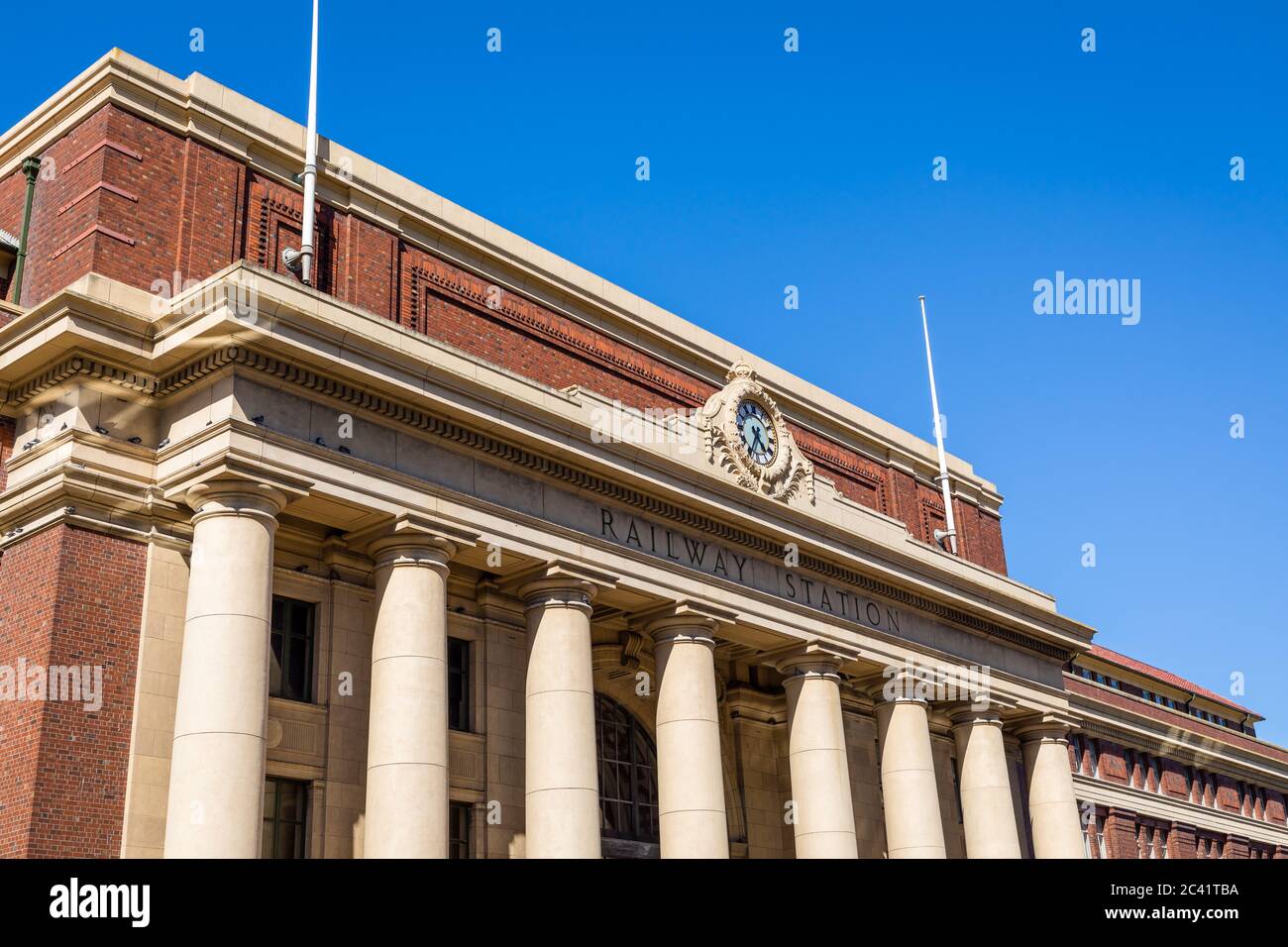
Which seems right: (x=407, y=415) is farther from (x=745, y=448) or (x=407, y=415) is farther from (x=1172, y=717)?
(x=1172, y=717)

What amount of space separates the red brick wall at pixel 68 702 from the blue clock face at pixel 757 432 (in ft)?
50.7

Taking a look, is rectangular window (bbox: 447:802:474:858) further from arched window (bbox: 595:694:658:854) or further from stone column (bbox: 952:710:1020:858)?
stone column (bbox: 952:710:1020:858)

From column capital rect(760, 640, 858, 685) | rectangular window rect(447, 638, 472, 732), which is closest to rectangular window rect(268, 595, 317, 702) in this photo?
rectangular window rect(447, 638, 472, 732)

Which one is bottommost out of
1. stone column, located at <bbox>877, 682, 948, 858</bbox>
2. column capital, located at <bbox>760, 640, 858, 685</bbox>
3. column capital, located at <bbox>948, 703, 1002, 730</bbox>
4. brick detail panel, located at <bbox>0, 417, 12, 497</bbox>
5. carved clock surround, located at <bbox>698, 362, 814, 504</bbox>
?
Result: stone column, located at <bbox>877, 682, 948, 858</bbox>

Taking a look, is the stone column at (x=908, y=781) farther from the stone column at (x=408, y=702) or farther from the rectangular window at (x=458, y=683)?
the stone column at (x=408, y=702)

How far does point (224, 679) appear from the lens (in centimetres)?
2173

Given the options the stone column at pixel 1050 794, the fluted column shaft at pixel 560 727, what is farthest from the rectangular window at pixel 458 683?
the stone column at pixel 1050 794

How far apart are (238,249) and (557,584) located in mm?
9423

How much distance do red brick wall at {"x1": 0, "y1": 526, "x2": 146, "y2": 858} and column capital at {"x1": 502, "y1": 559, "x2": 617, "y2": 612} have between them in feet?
25.2

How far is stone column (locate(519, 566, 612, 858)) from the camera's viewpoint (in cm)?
2620

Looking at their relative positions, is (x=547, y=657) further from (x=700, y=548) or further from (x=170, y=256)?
(x=170, y=256)

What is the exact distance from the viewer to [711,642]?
1224 inches

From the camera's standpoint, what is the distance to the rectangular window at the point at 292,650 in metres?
26.2
